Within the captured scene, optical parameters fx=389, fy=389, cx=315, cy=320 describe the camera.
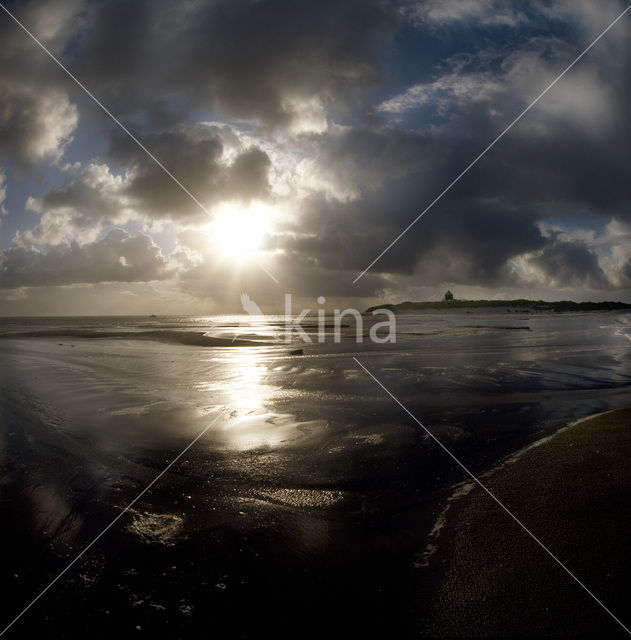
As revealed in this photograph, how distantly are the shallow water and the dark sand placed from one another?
0.31 m

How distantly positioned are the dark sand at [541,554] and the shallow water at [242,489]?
31cm

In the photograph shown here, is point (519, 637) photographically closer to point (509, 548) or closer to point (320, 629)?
point (509, 548)

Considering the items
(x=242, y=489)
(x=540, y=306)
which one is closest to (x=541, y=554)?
(x=242, y=489)

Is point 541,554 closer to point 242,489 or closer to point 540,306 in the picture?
point 242,489

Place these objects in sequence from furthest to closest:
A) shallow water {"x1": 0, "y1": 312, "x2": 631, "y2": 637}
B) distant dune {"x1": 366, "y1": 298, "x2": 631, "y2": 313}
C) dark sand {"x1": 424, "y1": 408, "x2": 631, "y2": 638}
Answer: distant dune {"x1": 366, "y1": 298, "x2": 631, "y2": 313}, shallow water {"x1": 0, "y1": 312, "x2": 631, "y2": 637}, dark sand {"x1": 424, "y1": 408, "x2": 631, "y2": 638}

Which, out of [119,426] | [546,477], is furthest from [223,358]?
[546,477]

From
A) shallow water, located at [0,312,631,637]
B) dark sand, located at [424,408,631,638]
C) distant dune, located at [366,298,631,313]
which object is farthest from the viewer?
distant dune, located at [366,298,631,313]

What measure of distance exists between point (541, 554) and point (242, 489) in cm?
311

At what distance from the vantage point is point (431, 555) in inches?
131

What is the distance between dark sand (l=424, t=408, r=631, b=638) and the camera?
2.60 meters

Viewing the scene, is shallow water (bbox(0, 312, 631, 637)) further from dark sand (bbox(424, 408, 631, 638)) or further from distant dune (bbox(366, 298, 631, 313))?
distant dune (bbox(366, 298, 631, 313))

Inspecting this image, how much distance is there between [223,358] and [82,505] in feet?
47.7

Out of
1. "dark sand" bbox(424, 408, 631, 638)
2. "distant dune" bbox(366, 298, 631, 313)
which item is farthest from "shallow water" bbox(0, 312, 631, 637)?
"distant dune" bbox(366, 298, 631, 313)

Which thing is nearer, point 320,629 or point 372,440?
point 320,629
